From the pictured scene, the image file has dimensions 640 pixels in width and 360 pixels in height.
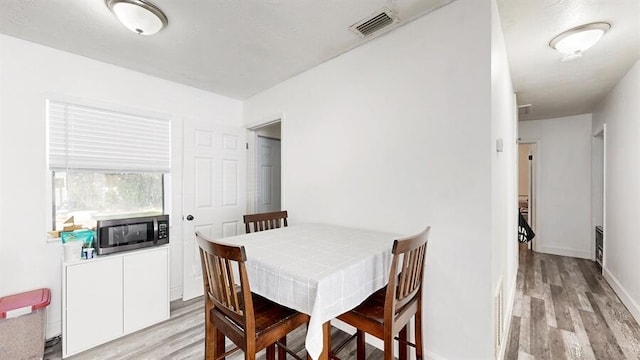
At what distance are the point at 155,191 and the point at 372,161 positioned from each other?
8.09ft

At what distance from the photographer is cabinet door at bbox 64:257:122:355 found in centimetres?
199

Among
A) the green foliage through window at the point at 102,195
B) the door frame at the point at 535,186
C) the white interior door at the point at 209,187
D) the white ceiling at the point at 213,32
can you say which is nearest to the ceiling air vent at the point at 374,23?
the white ceiling at the point at 213,32

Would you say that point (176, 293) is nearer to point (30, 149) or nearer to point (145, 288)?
point (145, 288)

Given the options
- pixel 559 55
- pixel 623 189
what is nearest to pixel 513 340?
pixel 623 189

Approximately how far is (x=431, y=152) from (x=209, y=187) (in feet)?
8.49

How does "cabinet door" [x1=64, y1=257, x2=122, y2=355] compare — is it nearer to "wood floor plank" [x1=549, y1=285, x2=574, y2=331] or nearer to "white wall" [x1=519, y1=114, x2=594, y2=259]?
"wood floor plank" [x1=549, y1=285, x2=574, y2=331]

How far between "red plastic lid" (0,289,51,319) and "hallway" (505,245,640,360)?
11.5 feet

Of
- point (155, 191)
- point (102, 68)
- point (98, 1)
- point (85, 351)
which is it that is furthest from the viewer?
point (155, 191)

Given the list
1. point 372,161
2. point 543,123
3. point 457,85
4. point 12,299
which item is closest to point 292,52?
point 372,161

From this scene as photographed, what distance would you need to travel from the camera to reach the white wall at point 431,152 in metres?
1.58

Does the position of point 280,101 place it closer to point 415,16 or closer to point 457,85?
point 415,16

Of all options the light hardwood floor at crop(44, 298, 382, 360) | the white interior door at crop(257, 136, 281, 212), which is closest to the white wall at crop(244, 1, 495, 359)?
the light hardwood floor at crop(44, 298, 382, 360)

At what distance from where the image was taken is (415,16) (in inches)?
72.9

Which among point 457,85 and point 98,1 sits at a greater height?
point 98,1
